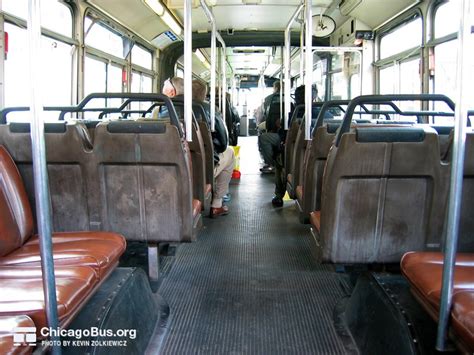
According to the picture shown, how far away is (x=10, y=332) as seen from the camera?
1.15 meters

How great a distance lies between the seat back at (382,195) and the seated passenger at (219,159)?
2.59 metres

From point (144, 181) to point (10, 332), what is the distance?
4.70 ft

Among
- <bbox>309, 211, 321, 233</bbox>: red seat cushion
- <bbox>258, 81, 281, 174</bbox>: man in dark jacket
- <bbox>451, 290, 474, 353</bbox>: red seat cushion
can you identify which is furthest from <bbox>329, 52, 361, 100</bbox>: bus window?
<bbox>451, 290, 474, 353</bbox>: red seat cushion

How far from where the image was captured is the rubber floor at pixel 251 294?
7.05ft

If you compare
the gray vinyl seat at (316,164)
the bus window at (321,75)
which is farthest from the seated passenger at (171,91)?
the bus window at (321,75)

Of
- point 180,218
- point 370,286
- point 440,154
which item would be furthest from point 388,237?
point 180,218

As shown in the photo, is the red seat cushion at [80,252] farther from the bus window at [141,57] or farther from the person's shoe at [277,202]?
the bus window at [141,57]

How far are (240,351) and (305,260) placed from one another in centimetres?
140

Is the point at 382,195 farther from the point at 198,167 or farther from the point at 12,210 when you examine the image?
the point at 198,167

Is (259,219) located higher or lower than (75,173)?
lower

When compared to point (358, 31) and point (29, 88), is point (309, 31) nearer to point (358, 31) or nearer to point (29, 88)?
point (29, 88)

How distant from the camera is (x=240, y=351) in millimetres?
2061

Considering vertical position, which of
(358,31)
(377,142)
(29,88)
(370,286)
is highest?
(358,31)

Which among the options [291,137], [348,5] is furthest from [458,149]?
[348,5]
